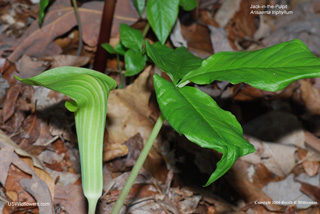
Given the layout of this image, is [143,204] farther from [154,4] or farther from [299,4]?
[299,4]

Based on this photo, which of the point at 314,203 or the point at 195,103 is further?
the point at 314,203

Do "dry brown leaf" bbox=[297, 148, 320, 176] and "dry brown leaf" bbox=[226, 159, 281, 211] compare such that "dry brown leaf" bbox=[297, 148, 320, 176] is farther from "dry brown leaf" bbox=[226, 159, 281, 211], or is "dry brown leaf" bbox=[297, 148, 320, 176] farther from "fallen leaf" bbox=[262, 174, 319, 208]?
"dry brown leaf" bbox=[226, 159, 281, 211]

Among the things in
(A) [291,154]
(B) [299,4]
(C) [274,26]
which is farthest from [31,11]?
(B) [299,4]

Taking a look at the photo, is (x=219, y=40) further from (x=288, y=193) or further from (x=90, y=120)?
(x=90, y=120)

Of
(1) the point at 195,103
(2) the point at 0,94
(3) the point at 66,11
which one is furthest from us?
(3) the point at 66,11

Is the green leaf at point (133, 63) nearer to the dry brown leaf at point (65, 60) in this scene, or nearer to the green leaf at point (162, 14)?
the green leaf at point (162, 14)
